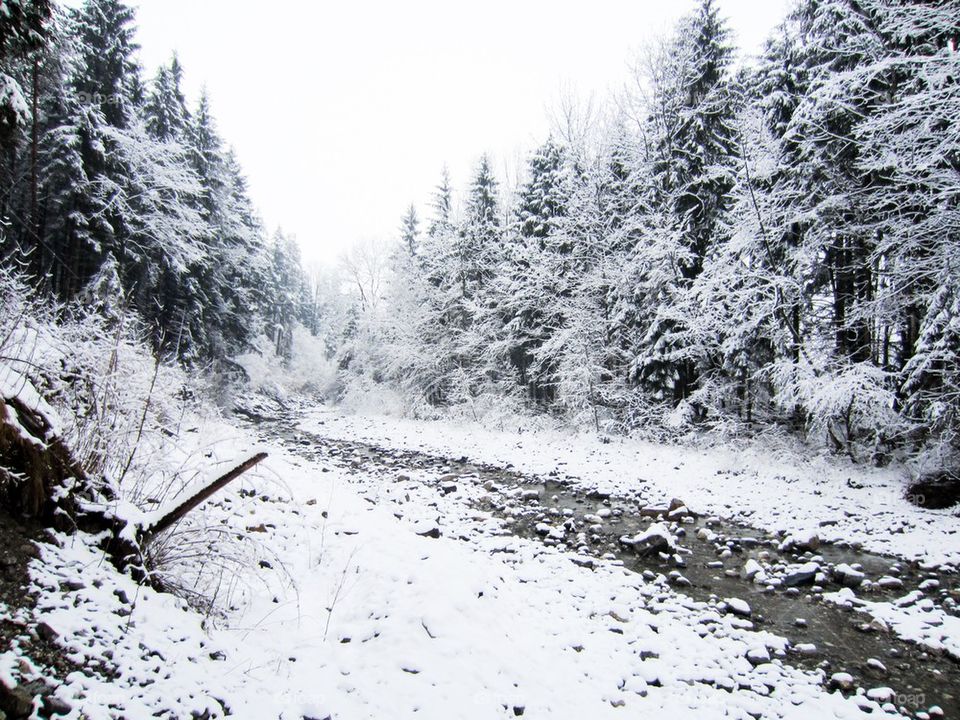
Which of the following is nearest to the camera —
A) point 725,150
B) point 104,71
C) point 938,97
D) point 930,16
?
point 938,97

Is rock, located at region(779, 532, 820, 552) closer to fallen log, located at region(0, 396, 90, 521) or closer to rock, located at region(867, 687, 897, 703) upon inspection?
rock, located at region(867, 687, 897, 703)

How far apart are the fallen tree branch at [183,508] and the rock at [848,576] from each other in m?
7.72

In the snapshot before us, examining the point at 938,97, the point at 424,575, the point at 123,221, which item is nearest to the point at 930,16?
the point at 938,97

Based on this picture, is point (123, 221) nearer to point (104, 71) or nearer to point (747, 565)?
point (104, 71)

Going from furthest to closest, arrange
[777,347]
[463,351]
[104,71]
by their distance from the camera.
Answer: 1. [463,351]
2. [104,71]
3. [777,347]

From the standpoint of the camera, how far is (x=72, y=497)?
3203 millimetres

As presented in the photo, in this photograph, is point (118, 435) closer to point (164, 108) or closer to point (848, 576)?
point (848, 576)

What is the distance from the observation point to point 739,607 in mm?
5633

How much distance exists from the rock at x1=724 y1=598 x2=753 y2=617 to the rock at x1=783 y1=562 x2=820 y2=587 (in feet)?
3.98

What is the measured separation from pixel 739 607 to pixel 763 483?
572cm

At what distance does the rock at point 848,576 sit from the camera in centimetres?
633

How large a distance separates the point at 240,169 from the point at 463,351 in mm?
21031

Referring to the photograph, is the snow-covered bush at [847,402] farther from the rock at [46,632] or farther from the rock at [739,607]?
the rock at [46,632]

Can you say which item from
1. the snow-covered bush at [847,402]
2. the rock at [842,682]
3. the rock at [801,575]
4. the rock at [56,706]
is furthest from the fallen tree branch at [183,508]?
the snow-covered bush at [847,402]
